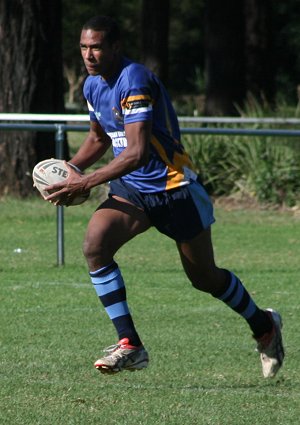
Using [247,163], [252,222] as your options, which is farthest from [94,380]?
[247,163]

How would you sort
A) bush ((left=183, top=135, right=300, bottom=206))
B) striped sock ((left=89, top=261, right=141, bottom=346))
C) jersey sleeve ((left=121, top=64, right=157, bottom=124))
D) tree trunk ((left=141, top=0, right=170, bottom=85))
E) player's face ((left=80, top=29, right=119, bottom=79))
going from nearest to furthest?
jersey sleeve ((left=121, top=64, right=157, bottom=124)) → player's face ((left=80, top=29, right=119, bottom=79)) → striped sock ((left=89, top=261, right=141, bottom=346)) → bush ((left=183, top=135, right=300, bottom=206)) → tree trunk ((left=141, top=0, right=170, bottom=85))

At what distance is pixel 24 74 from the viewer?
1778 cm

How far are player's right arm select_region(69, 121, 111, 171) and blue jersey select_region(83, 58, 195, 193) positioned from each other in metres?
0.35

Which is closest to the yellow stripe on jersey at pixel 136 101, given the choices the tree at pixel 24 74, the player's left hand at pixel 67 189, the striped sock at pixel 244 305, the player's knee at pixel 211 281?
the player's left hand at pixel 67 189

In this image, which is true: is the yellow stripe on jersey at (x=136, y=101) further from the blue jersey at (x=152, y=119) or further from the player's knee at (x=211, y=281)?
the player's knee at (x=211, y=281)

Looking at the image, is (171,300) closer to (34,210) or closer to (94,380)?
(94,380)

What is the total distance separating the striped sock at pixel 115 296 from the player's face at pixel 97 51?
116 cm

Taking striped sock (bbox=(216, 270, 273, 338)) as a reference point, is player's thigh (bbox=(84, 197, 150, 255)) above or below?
above

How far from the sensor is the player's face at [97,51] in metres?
7.09

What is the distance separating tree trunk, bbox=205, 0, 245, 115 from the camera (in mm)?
25812

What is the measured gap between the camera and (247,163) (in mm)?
17375

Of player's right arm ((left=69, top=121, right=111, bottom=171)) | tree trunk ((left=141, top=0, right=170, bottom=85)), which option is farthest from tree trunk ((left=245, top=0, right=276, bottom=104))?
player's right arm ((left=69, top=121, right=111, bottom=171))

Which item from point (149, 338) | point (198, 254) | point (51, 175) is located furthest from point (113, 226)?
point (149, 338)

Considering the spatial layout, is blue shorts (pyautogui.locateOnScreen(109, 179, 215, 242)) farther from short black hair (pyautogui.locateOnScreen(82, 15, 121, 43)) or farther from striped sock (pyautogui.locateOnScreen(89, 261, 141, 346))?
short black hair (pyautogui.locateOnScreen(82, 15, 121, 43))
